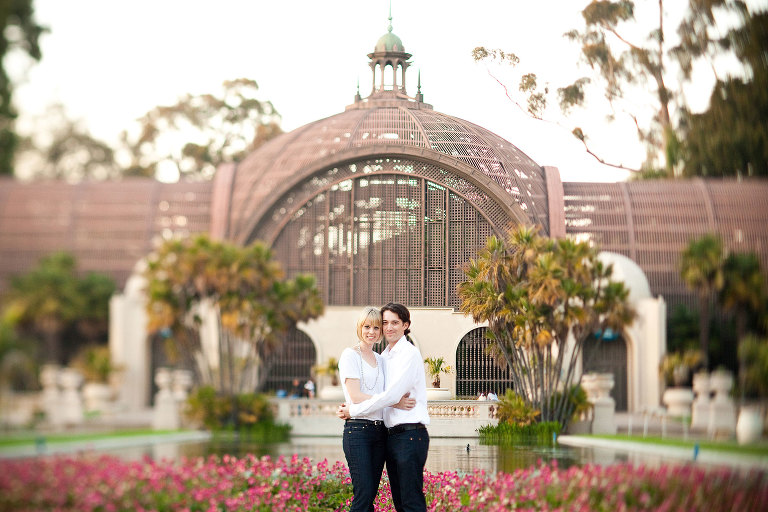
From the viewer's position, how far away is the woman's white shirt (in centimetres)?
700

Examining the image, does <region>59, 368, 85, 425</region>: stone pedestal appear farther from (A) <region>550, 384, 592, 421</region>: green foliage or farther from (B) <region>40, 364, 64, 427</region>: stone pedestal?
(A) <region>550, 384, 592, 421</region>: green foliage

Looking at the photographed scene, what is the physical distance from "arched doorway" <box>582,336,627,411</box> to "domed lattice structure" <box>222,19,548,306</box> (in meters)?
1.29

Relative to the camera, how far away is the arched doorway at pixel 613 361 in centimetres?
764

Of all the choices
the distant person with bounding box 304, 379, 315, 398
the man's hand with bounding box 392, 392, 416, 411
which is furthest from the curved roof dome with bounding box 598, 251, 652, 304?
the distant person with bounding box 304, 379, 315, 398

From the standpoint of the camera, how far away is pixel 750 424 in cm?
650

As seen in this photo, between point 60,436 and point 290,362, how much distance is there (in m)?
2.74

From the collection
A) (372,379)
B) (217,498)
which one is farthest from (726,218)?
(217,498)

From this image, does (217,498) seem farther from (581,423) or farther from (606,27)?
(606,27)

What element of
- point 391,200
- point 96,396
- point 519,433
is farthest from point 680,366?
point 96,396

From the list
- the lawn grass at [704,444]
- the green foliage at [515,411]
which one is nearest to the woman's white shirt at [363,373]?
the green foliage at [515,411]

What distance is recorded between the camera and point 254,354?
819 centimetres

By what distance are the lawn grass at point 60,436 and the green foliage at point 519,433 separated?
120 inches

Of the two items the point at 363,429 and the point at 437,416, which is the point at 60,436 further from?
the point at 437,416

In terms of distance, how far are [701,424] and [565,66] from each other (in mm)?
3314
